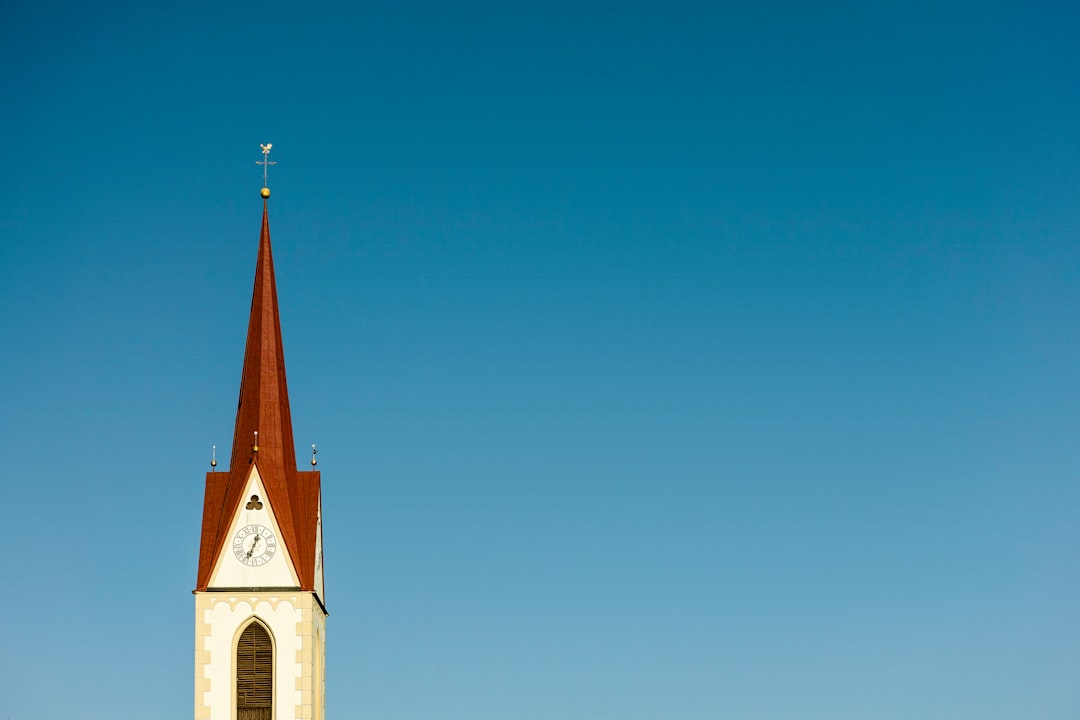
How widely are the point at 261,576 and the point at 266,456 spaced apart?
4.08 metres

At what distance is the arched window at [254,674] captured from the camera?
62.5 metres

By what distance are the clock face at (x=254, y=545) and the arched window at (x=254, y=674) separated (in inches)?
80.3

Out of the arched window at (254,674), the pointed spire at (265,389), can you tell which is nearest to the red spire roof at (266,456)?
the pointed spire at (265,389)

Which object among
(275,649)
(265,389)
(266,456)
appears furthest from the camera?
(265,389)

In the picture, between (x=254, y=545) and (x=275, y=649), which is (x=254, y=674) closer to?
(x=275, y=649)

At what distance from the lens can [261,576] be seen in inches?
2517

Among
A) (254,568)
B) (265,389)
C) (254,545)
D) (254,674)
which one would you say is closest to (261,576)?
(254,568)

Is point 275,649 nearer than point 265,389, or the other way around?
point 275,649

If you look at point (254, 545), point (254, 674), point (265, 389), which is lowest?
point (254, 674)

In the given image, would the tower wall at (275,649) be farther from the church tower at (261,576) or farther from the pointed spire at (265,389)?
the pointed spire at (265,389)

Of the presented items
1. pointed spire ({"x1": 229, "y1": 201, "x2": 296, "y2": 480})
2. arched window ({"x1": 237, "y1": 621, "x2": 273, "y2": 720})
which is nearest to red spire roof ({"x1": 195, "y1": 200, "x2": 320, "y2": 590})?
pointed spire ({"x1": 229, "y1": 201, "x2": 296, "y2": 480})

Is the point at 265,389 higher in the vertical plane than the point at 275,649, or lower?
higher

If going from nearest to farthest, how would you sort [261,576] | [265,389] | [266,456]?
1. [261,576]
2. [266,456]
3. [265,389]

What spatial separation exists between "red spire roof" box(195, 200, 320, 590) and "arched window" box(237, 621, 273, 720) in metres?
2.04
